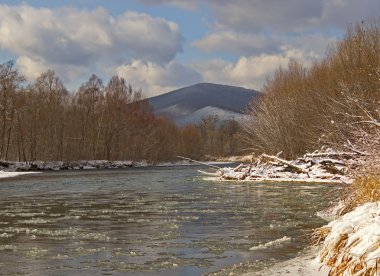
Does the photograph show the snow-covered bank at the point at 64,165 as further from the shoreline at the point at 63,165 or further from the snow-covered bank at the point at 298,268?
the snow-covered bank at the point at 298,268

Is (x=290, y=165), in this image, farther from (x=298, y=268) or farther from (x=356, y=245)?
(x=356, y=245)

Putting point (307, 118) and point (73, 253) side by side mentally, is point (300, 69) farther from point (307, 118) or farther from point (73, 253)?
point (73, 253)

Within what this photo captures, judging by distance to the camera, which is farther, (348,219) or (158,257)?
(158,257)

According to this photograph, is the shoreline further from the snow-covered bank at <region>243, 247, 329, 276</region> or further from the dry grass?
the snow-covered bank at <region>243, 247, 329, 276</region>

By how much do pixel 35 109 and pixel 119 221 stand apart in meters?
57.3

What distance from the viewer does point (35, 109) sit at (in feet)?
222

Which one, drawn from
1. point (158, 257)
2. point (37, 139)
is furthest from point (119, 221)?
point (37, 139)

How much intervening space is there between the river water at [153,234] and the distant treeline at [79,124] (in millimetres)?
45280

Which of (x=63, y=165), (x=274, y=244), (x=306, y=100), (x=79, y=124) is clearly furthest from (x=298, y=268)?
(x=79, y=124)

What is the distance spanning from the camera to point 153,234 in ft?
39.2

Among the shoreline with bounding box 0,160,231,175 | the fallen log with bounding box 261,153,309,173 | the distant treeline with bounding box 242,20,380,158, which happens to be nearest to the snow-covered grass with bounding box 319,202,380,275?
the fallen log with bounding box 261,153,309,173

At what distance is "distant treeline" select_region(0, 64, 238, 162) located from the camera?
63031 mm

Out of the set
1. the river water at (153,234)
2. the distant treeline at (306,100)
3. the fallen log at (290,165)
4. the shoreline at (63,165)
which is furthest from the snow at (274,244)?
the shoreline at (63,165)

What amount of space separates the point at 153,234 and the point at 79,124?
67770mm
